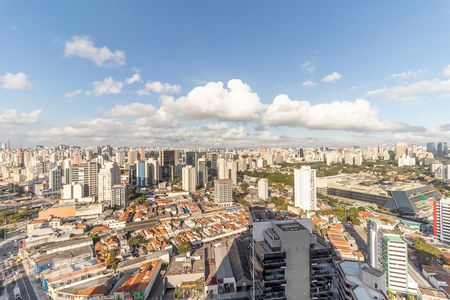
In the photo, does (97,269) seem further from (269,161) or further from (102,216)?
(269,161)

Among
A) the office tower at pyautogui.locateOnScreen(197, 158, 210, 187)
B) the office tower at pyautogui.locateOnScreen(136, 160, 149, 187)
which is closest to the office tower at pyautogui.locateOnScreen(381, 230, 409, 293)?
the office tower at pyautogui.locateOnScreen(197, 158, 210, 187)

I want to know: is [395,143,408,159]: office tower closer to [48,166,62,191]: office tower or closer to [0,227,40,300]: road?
[0,227,40,300]: road

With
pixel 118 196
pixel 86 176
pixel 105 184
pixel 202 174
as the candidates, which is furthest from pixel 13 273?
pixel 202 174

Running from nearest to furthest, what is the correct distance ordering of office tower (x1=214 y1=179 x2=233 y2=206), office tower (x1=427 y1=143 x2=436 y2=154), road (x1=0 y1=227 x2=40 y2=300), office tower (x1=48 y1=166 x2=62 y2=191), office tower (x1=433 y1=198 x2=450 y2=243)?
road (x1=0 y1=227 x2=40 y2=300) < office tower (x1=433 y1=198 x2=450 y2=243) < office tower (x1=214 y1=179 x2=233 y2=206) < office tower (x1=48 y1=166 x2=62 y2=191) < office tower (x1=427 y1=143 x2=436 y2=154)

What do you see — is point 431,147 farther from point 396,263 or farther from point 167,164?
point 396,263

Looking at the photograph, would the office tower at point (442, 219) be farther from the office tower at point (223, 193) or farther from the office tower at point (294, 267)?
the office tower at point (223, 193)

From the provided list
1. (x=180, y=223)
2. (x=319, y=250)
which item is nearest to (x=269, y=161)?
(x=180, y=223)

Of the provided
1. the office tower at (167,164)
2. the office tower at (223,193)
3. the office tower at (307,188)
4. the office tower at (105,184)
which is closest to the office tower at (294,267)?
the office tower at (307,188)
